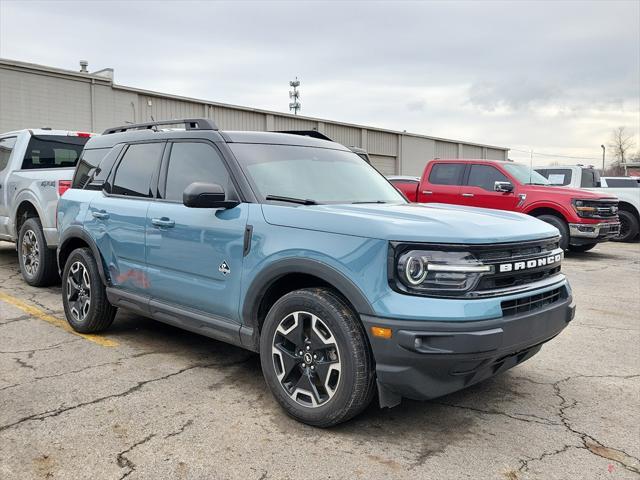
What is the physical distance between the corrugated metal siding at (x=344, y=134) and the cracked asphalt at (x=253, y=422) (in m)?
25.6

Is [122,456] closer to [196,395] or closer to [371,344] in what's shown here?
[196,395]

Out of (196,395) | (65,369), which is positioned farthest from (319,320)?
(65,369)

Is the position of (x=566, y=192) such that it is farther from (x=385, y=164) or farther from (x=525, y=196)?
(x=385, y=164)

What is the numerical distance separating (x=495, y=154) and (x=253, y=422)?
45.0 meters

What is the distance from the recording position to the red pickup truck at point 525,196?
10.9 metres

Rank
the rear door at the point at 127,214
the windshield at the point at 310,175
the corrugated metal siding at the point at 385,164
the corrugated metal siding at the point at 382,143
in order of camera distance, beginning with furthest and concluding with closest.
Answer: the corrugated metal siding at the point at 385,164 < the corrugated metal siding at the point at 382,143 < the rear door at the point at 127,214 < the windshield at the point at 310,175

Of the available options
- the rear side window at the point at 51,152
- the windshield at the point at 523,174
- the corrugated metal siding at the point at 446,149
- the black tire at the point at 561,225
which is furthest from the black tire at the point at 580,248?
the corrugated metal siding at the point at 446,149

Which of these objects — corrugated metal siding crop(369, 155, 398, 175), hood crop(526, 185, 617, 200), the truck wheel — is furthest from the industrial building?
the truck wheel

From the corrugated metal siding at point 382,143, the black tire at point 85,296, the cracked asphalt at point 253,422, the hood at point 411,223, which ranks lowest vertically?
the cracked asphalt at point 253,422

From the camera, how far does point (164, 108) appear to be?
22.5 m

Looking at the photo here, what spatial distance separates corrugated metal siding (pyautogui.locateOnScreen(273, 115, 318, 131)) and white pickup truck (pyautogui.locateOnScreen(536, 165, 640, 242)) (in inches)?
537

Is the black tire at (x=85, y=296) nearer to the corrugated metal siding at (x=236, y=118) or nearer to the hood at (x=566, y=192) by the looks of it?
the hood at (x=566, y=192)

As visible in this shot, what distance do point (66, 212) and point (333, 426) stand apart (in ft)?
12.0

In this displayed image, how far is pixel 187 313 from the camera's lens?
162 inches
